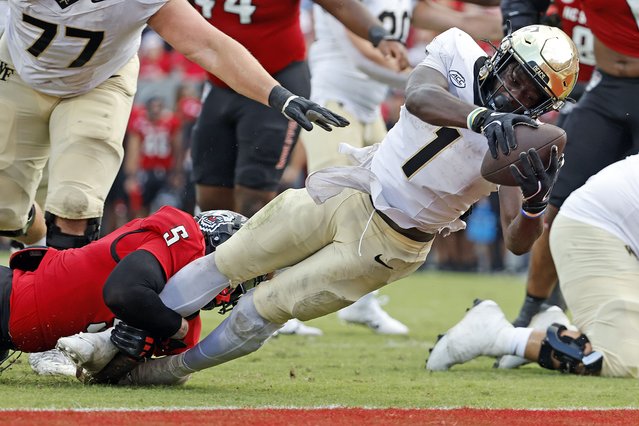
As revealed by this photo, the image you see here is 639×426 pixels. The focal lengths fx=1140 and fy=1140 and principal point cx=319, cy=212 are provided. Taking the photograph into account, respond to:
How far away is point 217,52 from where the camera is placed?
4547mm

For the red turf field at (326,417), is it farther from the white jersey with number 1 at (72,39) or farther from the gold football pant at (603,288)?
the white jersey with number 1 at (72,39)

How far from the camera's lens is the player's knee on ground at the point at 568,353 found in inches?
197

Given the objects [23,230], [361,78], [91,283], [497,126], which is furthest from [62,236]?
[361,78]

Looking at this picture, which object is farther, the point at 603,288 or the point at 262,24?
the point at 262,24

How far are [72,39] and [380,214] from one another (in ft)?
5.25

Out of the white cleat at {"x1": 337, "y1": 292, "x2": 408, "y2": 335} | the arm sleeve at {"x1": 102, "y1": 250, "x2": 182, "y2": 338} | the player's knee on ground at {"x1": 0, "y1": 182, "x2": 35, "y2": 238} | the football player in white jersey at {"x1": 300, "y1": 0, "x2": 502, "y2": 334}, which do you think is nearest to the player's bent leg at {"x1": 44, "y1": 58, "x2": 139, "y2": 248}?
the player's knee on ground at {"x1": 0, "y1": 182, "x2": 35, "y2": 238}

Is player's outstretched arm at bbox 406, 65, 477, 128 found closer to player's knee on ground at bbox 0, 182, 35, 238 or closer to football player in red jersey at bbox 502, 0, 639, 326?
player's knee on ground at bbox 0, 182, 35, 238

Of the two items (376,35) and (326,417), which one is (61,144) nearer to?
(376,35)

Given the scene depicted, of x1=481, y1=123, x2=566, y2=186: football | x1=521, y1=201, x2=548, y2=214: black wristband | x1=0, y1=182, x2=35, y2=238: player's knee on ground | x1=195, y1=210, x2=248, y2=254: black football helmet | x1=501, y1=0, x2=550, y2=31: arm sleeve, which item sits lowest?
x1=0, y1=182, x2=35, y2=238: player's knee on ground

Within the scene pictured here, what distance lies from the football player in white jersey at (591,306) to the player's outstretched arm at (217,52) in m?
1.50

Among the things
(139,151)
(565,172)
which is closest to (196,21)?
(565,172)

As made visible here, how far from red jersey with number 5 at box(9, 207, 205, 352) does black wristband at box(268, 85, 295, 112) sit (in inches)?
21.4

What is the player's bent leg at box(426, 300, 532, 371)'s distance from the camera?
5.12m

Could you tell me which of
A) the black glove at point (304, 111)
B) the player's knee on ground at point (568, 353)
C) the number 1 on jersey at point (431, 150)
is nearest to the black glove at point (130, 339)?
the black glove at point (304, 111)
